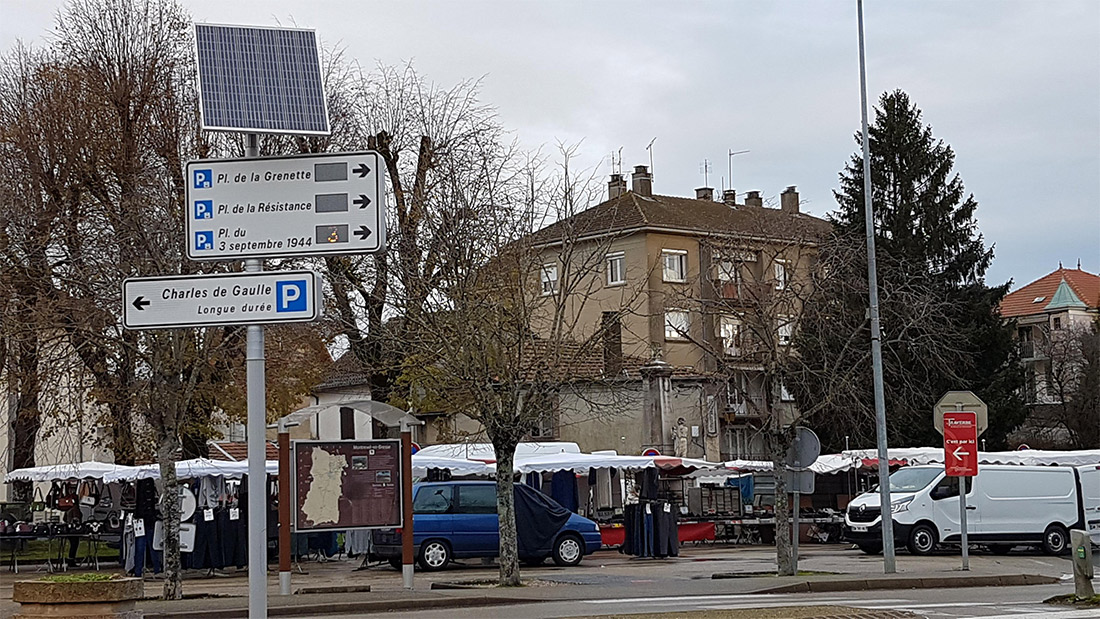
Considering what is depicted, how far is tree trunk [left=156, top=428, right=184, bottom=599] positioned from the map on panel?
1881 millimetres

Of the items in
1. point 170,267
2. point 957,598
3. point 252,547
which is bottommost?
point 957,598

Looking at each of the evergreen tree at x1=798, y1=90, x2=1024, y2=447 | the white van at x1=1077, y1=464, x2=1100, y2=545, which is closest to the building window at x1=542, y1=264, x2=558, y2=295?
the white van at x1=1077, y1=464, x2=1100, y2=545

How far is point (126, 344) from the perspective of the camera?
2117 centimetres

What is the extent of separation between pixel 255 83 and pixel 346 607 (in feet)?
37.6

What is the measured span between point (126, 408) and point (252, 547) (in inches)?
724

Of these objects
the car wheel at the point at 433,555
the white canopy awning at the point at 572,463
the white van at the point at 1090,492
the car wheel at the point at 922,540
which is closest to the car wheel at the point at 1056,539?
the white van at the point at 1090,492

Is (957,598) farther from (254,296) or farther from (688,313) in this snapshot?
(254,296)

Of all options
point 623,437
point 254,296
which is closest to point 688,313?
point 254,296

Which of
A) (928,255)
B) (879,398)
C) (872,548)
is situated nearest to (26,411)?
(879,398)

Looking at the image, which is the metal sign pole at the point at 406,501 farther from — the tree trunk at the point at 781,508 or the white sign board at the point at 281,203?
the white sign board at the point at 281,203

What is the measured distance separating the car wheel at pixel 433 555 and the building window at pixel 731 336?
23.3 ft

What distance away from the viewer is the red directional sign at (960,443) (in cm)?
2575

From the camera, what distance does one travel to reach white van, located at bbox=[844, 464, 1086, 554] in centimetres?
3456

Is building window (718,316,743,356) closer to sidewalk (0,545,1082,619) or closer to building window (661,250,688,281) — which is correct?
sidewalk (0,545,1082,619)
